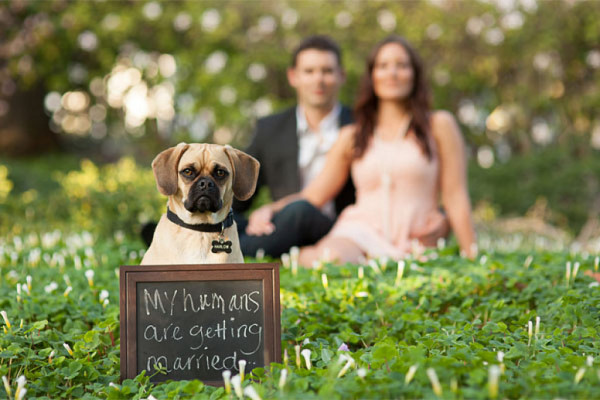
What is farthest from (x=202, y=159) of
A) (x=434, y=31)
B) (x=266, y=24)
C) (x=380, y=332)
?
(x=434, y=31)

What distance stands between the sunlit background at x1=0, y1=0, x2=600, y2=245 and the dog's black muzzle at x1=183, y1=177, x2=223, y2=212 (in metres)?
7.07

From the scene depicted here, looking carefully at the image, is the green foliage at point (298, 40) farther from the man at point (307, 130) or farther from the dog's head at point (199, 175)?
the dog's head at point (199, 175)

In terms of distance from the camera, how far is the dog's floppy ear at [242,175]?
2342 millimetres

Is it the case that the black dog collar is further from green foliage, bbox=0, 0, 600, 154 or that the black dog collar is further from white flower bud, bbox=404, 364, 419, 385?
green foliage, bbox=0, 0, 600, 154

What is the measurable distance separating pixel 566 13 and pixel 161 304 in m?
9.27

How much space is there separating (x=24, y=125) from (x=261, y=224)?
9.24 metres

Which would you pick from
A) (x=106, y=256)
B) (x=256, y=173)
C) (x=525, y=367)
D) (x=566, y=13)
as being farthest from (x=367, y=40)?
(x=525, y=367)

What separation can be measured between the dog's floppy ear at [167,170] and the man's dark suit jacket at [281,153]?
276 cm

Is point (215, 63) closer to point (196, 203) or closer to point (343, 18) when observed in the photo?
point (343, 18)

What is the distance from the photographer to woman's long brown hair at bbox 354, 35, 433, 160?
4340 mm

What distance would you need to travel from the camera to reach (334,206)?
517cm

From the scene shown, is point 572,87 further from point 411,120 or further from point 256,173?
point 256,173

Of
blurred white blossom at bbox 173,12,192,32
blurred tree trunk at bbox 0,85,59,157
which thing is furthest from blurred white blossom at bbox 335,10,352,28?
blurred tree trunk at bbox 0,85,59,157

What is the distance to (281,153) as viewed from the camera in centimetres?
516
